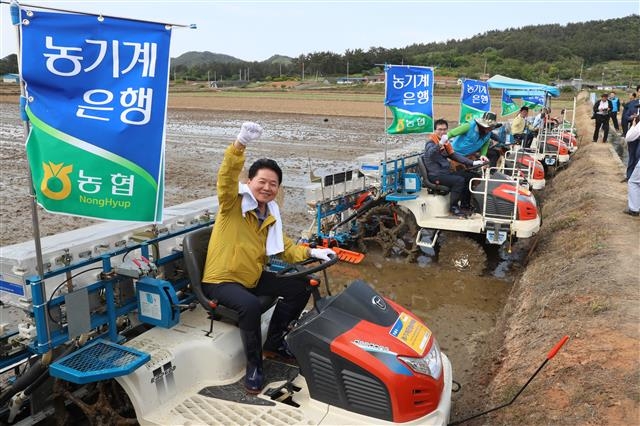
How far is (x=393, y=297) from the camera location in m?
6.57

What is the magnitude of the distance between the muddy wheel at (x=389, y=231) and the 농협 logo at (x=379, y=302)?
4.44 m

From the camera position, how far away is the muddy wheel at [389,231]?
7910mm

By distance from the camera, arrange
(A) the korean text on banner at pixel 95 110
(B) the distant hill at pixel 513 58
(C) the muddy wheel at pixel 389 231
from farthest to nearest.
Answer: (B) the distant hill at pixel 513 58 < (C) the muddy wheel at pixel 389 231 < (A) the korean text on banner at pixel 95 110

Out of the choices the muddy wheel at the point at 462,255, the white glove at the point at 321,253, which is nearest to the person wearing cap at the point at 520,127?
the muddy wheel at the point at 462,255

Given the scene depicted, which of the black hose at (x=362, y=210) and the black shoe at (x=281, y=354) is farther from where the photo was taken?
the black hose at (x=362, y=210)

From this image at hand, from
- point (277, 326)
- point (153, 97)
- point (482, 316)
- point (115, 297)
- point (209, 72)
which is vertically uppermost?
point (209, 72)

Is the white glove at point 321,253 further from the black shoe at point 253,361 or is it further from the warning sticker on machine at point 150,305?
the warning sticker on machine at point 150,305

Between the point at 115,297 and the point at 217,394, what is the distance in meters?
0.96

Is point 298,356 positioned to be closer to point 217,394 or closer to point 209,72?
point 217,394

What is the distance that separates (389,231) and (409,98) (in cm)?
207

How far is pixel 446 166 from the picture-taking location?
7.68 m

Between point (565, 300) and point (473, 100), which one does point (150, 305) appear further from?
point (473, 100)

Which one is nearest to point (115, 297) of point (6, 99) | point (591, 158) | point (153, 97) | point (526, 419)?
point (153, 97)

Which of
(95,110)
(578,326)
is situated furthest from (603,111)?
(95,110)
